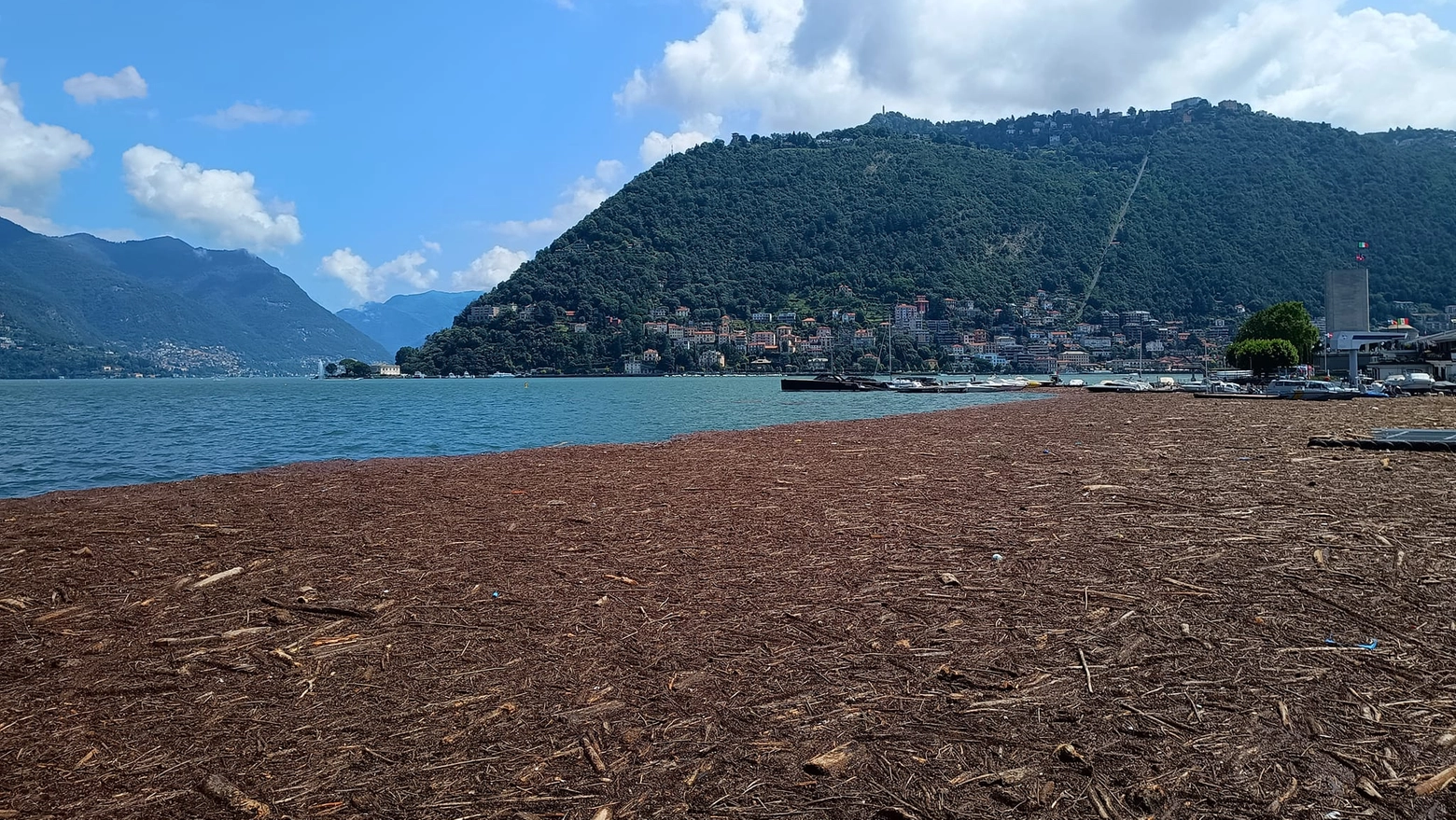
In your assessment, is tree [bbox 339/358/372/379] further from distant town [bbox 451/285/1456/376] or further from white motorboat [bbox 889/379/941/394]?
white motorboat [bbox 889/379/941/394]

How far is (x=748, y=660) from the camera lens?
3857 mm

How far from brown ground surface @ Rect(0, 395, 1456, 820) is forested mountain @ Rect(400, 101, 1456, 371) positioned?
133 meters

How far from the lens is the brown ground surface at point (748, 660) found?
272cm

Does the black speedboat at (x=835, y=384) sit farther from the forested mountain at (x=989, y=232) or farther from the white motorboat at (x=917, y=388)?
the forested mountain at (x=989, y=232)

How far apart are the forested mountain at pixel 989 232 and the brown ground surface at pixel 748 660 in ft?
435

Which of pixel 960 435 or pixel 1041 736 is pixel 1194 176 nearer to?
pixel 960 435

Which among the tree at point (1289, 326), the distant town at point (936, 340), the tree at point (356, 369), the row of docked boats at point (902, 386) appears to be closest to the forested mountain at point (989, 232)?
the distant town at point (936, 340)

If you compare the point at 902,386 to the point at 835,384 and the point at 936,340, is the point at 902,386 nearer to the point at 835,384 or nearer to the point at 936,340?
the point at 835,384

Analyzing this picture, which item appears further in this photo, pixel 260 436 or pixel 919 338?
pixel 919 338

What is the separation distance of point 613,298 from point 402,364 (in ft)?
155

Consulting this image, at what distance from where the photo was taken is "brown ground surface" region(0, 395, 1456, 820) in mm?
2721

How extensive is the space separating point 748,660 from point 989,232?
145670 mm

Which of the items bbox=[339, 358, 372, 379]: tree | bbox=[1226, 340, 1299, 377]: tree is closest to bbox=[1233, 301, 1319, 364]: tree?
bbox=[1226, 340, 1299, 377]: tree

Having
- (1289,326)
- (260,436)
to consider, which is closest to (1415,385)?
(1289,326)
